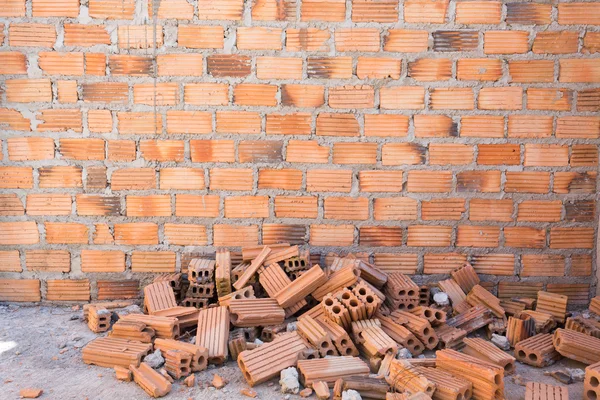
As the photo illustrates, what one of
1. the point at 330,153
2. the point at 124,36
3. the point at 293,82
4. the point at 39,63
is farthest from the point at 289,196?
the point at 39,63

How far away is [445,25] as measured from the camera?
404cm

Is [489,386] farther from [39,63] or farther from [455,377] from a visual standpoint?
[39,63]

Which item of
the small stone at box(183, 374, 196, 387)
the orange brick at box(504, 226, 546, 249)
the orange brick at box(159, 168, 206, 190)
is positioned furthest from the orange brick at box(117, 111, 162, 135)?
the orange brick at box(504, 226, 546, 249)

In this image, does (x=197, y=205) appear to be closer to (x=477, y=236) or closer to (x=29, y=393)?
(x=29, y=393)

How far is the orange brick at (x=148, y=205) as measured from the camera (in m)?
4.16

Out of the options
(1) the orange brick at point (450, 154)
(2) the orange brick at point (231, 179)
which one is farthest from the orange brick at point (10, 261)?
(1) the orange brick at point (450, 154)

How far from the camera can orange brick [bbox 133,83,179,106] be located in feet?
13.4

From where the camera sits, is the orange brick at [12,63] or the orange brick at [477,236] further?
the orange brick at [477,236]

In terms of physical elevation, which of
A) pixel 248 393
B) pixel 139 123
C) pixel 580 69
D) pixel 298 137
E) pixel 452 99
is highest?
pixel 580 69

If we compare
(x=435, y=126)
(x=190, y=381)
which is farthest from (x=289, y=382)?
(x=435, y=126)

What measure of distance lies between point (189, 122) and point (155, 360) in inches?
72.4

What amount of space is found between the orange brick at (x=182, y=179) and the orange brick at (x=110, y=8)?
1.25 m

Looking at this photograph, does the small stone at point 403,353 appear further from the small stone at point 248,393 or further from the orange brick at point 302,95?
the orange brick at point 302,95

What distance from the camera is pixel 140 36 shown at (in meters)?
4.04
